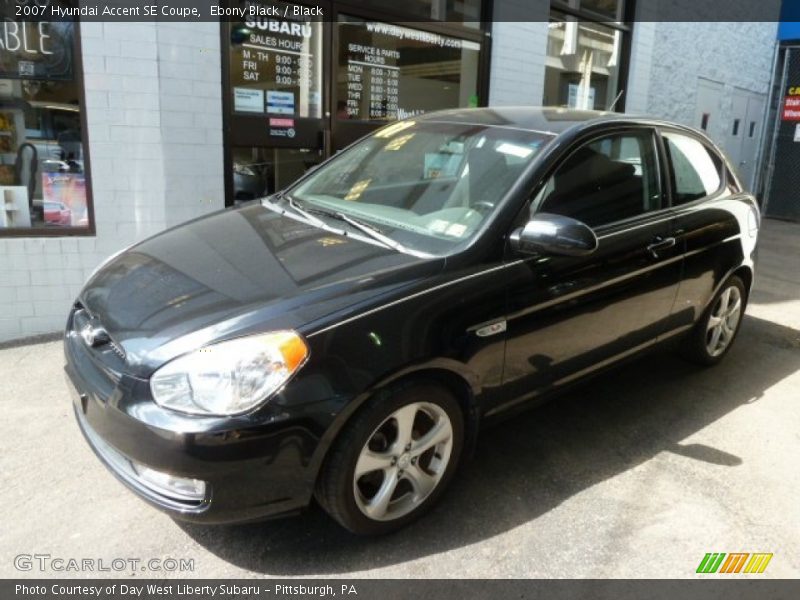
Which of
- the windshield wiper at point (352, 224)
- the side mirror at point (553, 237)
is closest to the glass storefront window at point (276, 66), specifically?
the windshield wiper at point (352, 224)

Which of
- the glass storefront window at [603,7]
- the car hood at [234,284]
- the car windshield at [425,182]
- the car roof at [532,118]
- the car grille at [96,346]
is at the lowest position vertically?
the car grille at [96,346]

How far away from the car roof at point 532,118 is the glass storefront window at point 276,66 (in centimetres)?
221

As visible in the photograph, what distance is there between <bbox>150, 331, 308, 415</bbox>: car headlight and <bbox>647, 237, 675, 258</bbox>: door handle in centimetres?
209

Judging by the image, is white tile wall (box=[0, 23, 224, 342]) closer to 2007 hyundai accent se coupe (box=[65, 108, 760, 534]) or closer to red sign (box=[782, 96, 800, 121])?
2007 hyundai accent se coupe (box=[65, 108, 760, 534])

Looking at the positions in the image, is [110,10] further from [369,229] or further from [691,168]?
[691,168]

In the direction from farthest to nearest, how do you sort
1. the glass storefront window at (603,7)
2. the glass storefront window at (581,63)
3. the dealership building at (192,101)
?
the glass storefront window at (603,7) → the glass storefront window at (581,63) → the dealership building at (192,101)

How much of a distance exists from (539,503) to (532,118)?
1901mm

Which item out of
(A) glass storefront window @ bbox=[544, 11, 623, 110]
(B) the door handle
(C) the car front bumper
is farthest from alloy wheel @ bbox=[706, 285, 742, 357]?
(A) glass storefront window @ bbox=[544, 11, 623, 110]

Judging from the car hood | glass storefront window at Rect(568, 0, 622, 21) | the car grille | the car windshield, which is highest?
glass storefront window at Rect(568, 0, 622, 21)

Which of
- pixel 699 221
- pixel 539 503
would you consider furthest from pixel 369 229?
pixel 699 221

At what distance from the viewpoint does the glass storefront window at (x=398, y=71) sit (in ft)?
20.7

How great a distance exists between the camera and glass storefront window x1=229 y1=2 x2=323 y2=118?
5.48m

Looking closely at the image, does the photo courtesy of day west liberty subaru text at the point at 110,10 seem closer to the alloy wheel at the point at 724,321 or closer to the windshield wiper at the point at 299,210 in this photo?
the windshield wiper at the point at 299,210
